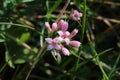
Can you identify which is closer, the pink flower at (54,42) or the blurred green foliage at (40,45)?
the pink flower at (54,42)

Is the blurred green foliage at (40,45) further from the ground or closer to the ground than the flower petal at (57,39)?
closer to the ground

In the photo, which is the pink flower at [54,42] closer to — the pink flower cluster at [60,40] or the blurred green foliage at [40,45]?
the pink flower cluster at [60,40]

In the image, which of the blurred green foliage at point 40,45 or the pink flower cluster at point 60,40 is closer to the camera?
the pink flower cluster at point 60,40

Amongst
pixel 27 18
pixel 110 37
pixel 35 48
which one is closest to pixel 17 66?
pixel 35 48

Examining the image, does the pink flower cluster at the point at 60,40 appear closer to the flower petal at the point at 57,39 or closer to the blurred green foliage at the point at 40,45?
the flower petal at the point at 57,39

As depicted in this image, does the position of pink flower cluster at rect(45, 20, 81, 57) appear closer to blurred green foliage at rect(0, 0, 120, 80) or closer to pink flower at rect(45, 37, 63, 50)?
pink flower at rect(45, 37, 63, 50)

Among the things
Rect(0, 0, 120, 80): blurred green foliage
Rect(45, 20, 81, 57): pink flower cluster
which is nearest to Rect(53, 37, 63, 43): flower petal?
Rect(45, 20, 81, 57): pink flower cluster

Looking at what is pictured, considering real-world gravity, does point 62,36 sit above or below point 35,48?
above

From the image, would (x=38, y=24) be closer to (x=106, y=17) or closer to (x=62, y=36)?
(x=106, y=17)

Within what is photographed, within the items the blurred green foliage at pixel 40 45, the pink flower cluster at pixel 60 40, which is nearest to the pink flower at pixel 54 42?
the pink flower cluster at pixel 60 40

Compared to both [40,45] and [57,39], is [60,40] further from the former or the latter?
[40,45]

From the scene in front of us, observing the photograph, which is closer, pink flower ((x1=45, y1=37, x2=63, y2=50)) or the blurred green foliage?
pink flower ((x1=45, y1=37, x2=63, y2=50))
